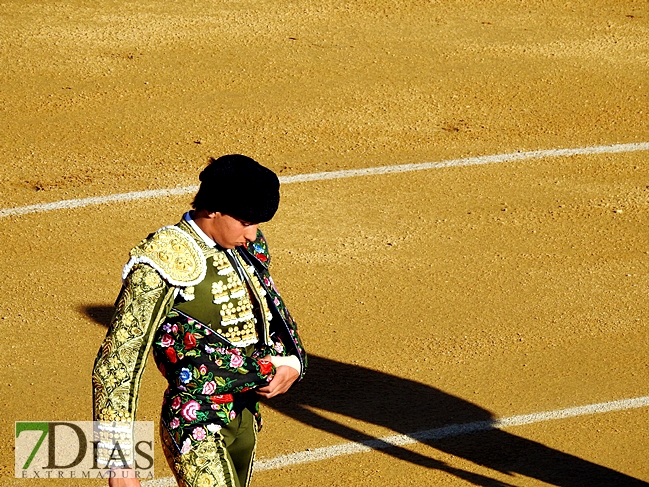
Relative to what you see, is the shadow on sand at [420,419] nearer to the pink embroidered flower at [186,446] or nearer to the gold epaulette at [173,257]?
the pink embroidered flower at [186,446]

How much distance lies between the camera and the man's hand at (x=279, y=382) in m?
3.81

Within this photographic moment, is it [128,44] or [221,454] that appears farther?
[128,44]

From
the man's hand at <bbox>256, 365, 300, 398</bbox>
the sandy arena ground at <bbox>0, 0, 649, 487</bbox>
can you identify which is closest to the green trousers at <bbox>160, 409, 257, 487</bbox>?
the man's hand at <bbox>256, 365, 300, 398</bbox>

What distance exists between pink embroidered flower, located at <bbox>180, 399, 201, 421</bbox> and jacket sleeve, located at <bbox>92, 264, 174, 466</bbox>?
32cm

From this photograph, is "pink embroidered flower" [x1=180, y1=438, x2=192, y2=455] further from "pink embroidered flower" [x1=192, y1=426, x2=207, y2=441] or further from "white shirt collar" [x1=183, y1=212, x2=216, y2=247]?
"white shirt collar" [x1=183, y1=212, x2=216, y2=247]

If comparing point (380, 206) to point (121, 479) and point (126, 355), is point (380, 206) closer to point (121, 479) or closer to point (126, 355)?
point (126, 355)

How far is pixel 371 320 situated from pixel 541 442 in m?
1.70

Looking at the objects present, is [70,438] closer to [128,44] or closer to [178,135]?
[178,135]

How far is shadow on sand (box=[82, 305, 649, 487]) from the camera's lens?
5.95m

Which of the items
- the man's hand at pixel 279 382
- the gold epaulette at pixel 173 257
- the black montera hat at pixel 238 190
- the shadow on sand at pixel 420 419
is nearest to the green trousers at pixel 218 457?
the man's hand at pixel 279 382

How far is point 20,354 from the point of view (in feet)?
23.0

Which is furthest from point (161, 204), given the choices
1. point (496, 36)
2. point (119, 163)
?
point (496, 36)

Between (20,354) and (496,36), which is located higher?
(496,36)

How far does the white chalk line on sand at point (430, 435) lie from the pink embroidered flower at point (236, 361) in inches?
88.9
